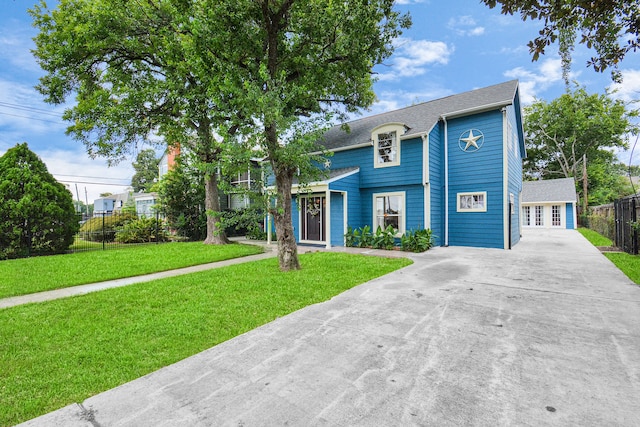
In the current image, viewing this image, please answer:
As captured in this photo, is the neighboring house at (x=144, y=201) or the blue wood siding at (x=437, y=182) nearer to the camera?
the blue wood siding at (x=437, y=182)

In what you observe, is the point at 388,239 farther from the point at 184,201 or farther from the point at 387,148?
the point at 184,201

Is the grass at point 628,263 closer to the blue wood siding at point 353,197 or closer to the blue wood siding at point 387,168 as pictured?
the blue wood siding at point 387,168

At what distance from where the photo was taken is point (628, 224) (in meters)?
9.53

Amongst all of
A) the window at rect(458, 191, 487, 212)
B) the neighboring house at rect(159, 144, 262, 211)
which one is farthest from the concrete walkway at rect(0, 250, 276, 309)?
the window at rect(458, 191, 487, 212)

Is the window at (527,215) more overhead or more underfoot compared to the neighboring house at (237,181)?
more underfoot

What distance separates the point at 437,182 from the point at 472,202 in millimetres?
1486

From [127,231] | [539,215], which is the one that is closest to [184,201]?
[127,231]


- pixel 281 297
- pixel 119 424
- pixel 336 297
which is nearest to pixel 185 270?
pixel 281 297

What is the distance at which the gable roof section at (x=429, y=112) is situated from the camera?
10.7 meters

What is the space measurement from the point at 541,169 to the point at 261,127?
131 feet

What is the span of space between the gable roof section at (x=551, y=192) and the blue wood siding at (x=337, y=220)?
783 inches

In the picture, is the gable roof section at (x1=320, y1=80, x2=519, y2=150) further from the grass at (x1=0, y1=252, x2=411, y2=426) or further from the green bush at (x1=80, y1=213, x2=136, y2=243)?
the green bush at (x1=80, y1=213, x2=136, y2=243)

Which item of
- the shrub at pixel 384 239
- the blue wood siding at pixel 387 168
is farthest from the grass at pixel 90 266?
the blue wood siding at pixel 387 168

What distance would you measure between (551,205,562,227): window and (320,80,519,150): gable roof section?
16050mm
